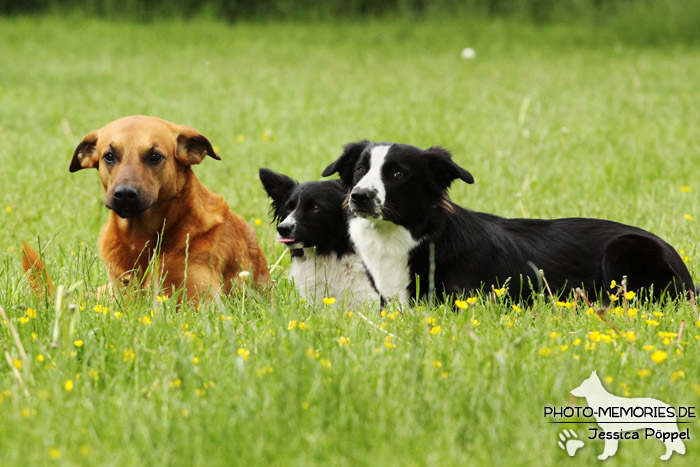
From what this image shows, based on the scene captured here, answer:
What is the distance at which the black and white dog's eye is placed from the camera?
405 centimetres

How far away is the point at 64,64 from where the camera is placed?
14773mm

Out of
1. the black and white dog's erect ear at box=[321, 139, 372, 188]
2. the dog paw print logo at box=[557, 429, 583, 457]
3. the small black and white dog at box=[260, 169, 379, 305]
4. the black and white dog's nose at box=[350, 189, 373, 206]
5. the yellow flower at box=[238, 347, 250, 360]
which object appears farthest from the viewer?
the small black and white dog at box=[260, 169, 379, 305]

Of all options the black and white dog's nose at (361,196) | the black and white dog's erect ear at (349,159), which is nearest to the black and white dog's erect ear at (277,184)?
the black and white dog's erect ear at (349,159)

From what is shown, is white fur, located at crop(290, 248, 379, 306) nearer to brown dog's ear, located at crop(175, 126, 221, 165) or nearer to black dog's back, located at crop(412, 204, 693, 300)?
black dog's back, located at crop(412, 204, 693, 300)

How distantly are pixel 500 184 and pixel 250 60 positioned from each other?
9884 millimetres

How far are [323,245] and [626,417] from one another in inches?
106

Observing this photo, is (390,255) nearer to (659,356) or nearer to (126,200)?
(126,200)

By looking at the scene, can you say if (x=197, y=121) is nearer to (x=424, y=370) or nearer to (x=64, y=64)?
(x=64, y=64)

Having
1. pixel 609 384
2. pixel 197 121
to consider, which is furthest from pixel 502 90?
pixel 609 384

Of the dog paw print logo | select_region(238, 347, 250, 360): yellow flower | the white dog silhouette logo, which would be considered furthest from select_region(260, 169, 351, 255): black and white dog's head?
the dog paw print logo

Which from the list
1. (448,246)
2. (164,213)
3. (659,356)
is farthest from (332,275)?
(659,356)

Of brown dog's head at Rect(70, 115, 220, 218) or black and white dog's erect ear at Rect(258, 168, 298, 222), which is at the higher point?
brown dog's head at Rect(70, 115, 220, 218)

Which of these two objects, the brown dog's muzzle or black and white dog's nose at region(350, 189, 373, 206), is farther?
black and white dog's nose at region(350, 189, 373, 206)

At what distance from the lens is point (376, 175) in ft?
13.9
